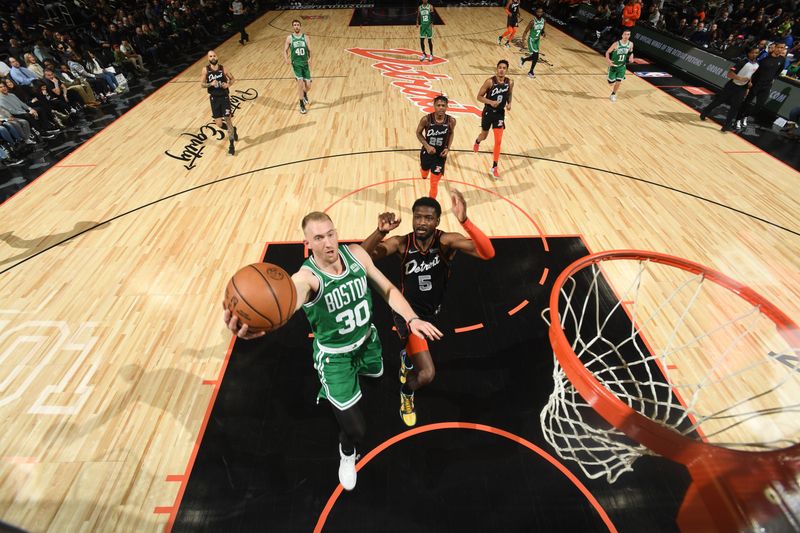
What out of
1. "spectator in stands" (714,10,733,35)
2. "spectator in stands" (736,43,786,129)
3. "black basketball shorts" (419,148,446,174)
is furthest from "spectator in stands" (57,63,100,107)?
"spectator in stands" (714,10,733,35)

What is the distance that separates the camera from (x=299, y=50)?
356 inches

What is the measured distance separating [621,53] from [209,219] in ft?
32.6

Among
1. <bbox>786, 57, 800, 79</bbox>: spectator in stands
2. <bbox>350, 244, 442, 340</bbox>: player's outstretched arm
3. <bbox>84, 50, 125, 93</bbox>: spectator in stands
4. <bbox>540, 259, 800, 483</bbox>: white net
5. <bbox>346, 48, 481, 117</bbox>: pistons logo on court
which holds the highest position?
<bbox>350, 244, 442, 340</bbox>: player's outstretched arm

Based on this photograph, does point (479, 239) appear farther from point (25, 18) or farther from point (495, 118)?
point (25, 18)

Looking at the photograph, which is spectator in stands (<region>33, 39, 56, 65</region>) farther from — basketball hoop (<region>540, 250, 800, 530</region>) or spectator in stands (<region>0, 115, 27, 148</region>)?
basketball hoop (<region>540, 250, 800, 530</region>)

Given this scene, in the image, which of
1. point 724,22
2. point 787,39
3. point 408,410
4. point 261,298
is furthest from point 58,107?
point 724,22

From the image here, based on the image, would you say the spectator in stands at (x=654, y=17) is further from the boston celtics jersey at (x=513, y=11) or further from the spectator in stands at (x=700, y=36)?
the boston celtics jersey at (x=513, y=11)

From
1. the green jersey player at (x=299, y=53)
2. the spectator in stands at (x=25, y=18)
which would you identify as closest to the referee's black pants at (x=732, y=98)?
the green jersey player at (x=299, y=53)

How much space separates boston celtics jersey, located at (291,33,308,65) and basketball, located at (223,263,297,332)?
814 cm

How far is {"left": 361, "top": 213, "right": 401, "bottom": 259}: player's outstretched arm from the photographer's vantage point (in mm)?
3117

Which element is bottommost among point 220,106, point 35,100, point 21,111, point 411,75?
point 411,75

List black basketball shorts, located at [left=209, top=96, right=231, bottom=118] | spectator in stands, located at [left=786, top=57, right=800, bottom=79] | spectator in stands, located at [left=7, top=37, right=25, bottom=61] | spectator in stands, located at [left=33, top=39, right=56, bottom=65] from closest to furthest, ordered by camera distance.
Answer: black basketball shorts, located at [left=209, top=96, right=231, bottom=118] → spectator in stands, located at [left=7, top=37, right=25, bottom=61] → spectator in stands, located at [left=786, top=57, right=800, bottom=79] → spectator in stands, located at [left=33, top=39, right=56, bottom=65]

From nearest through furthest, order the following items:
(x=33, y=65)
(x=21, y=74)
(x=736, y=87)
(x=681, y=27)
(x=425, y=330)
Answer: (x=425, y=330) < (x=736, y=87) < (x=21, y=74) < (x=33, y=65) < (x=681, y=27)

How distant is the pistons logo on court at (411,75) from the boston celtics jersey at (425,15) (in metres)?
1.14
